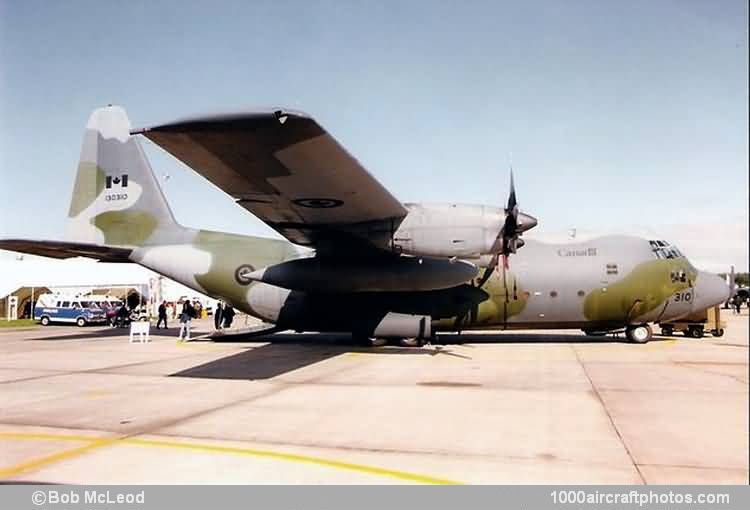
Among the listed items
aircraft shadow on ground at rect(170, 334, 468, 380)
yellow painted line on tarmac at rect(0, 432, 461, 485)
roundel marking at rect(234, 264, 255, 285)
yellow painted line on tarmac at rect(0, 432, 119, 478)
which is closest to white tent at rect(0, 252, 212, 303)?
aircraft shadow on ground at rect(170, 334, 468, 380)

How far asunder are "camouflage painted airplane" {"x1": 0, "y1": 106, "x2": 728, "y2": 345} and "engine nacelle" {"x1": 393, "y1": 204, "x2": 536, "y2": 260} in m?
0.03

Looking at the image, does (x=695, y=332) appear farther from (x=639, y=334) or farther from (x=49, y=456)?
(x=49, y=456)

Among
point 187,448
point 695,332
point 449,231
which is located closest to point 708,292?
point 695,332

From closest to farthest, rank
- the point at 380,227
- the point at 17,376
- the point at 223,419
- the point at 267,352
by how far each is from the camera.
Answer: the point at 223,419 → the point at 17,376 → the point at 380,227 → the point at 267,352

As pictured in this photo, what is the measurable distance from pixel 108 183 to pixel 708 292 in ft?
71.7

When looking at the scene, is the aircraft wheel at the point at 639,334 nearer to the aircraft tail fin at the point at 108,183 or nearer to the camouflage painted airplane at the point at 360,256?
the camouflage painted airplane at the point at 360,256

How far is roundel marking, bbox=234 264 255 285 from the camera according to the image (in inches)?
745

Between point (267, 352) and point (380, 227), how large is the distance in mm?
5478

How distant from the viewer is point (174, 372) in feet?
42.4

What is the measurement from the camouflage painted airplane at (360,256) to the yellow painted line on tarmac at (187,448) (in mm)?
6306

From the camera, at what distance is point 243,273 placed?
18922mm
